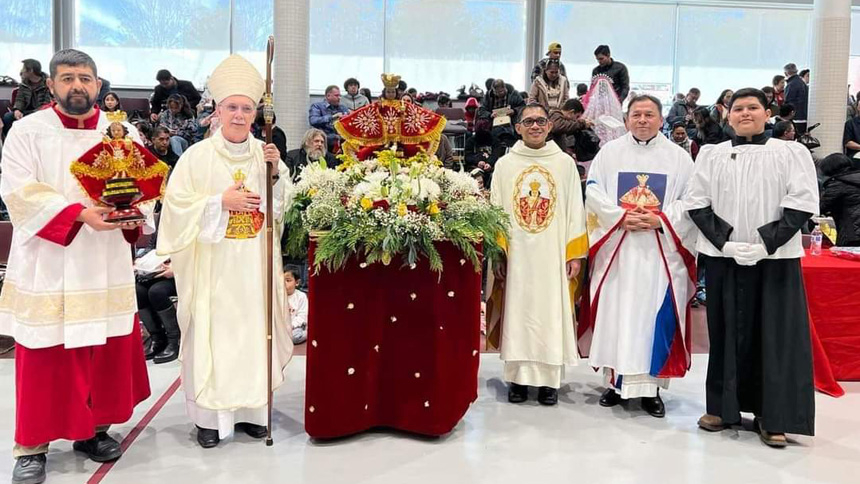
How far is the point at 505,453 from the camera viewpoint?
4031mm

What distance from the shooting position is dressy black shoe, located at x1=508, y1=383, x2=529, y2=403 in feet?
16.0

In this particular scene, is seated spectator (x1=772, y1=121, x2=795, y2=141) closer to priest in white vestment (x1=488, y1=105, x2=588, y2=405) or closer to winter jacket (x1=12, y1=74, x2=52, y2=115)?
priest in white vestment (x1=488, y1=105, x2=588, y2=405)

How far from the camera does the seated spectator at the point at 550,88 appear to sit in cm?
920

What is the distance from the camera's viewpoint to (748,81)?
56.1 feet

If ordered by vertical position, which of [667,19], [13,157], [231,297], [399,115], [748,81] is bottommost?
[231,297]

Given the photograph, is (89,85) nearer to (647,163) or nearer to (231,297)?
(231,297)

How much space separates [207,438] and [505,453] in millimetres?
1561

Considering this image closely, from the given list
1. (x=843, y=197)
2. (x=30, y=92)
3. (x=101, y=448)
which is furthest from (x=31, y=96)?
(x=843, y=197)

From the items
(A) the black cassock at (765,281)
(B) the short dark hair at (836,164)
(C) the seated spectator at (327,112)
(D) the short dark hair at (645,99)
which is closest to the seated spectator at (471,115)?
(C) the seated spectator at (327,112)

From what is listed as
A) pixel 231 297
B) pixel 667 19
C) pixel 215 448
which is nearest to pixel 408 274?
pixel 231 297

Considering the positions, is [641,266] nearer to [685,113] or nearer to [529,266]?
[529,266]

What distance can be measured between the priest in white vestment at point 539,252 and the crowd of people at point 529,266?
1cm

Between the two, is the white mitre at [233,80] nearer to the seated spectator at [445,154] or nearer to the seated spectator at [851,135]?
the seated spectator at [445,154]

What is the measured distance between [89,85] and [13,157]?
469 mm
